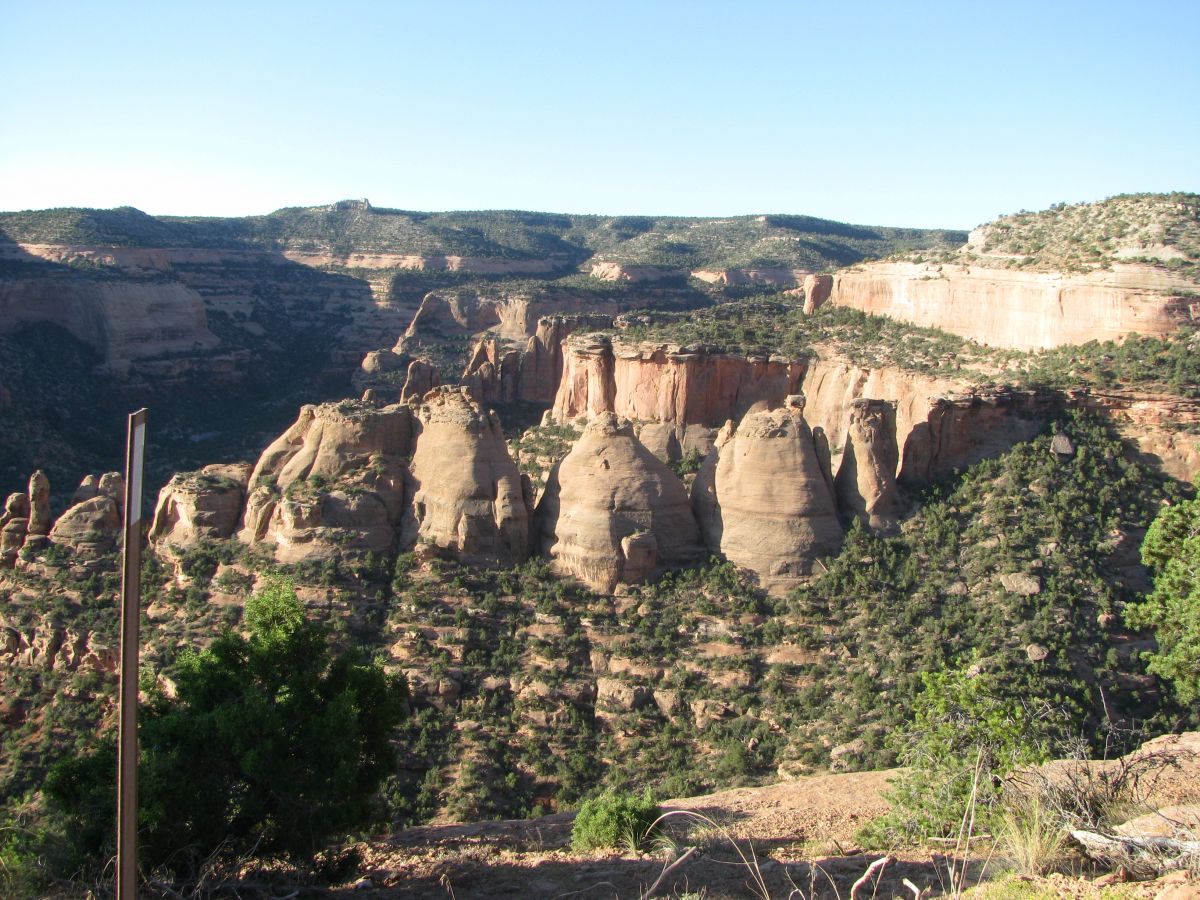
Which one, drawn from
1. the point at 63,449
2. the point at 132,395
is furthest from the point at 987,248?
the point at 132,395

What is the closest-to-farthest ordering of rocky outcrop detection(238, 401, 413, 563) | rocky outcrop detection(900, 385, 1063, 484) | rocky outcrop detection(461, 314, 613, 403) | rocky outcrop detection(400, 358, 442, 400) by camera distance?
rocky outcrop detection(238, 401, 413, 563) → rocky outcrop detection(900, 385, 1063, 484) → rocky outcrop detection(400, 358, 442, 400) → rocky outcrop detection(461, 314, 613, 403)

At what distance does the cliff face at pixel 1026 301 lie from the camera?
33.5 m

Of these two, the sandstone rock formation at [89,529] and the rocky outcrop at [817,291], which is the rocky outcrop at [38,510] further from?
the rocky outcrop at [817,291]

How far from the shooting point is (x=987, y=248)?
42.0 meters

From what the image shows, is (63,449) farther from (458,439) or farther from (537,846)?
(537,846)

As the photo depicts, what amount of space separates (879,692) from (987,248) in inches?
1003

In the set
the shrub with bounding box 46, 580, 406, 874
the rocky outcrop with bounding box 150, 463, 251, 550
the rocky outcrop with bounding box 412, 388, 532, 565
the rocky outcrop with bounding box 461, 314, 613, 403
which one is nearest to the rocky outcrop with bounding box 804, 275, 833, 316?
the rocky outcrop with bounding box 461, 314, 613, 403

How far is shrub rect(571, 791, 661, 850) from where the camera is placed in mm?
15180

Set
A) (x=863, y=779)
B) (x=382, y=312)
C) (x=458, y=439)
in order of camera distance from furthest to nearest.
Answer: (x=382, y=312)
(x=458, y=439)
(x=863, y=779)

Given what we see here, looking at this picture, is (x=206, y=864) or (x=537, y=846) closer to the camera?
(x=206, y=864)

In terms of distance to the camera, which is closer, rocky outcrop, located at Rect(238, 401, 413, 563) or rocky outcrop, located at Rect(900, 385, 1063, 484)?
rocky outcrop, located at Rect(238, 401, 413, 563)

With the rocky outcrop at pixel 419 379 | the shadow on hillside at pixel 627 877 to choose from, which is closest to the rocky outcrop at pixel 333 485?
the rocky outcrop at pixel 419 379

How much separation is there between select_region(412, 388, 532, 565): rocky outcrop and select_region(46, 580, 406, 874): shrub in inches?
508

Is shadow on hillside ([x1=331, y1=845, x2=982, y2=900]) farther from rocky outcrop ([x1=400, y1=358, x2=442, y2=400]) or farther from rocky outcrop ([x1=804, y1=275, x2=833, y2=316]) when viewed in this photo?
rocky outcrop ([x1=804, y1=275, x2=833, y2=316])
